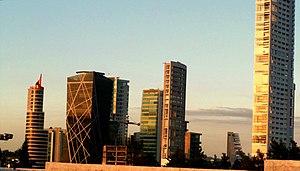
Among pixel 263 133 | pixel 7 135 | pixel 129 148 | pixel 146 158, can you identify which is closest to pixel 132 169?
pixel 7 135

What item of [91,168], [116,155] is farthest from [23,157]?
Result: [91,168]

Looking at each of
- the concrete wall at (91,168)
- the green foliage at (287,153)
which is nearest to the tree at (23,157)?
the green foliage at (287,153)

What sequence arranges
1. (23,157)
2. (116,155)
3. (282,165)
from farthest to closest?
(23,157), (116,155), (282,165)

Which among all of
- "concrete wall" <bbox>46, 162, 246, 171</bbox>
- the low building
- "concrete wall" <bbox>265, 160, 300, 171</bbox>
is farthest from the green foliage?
the low building

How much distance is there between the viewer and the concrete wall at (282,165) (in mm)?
42312

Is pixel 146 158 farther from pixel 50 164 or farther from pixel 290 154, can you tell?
pixel 50 164

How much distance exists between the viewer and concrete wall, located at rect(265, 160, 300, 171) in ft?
139

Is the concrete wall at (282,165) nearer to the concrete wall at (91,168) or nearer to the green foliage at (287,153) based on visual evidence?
the concrete wall at (91,168)

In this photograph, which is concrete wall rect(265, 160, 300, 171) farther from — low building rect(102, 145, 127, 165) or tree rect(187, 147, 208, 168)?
low building rect(102, 145, 127, 165)

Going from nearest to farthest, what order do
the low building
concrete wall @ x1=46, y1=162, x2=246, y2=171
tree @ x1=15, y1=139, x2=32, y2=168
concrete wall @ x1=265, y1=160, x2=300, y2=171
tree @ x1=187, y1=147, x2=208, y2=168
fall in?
concrete wall @ x1=265, y1=160, x2=300, y2=171, concrete wall @ x1=46, y1=162, x2=246, y2=171, tree @ x1=187, y1=147, x2=208, y2=168, the low building, tree @ x1=15, y1=139, x2=32, y2=168

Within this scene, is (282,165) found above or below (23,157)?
above

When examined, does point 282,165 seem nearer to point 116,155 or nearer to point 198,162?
point 198,162

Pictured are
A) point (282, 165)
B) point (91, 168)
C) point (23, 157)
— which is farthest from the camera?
point (23, 157)

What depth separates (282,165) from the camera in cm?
4294
